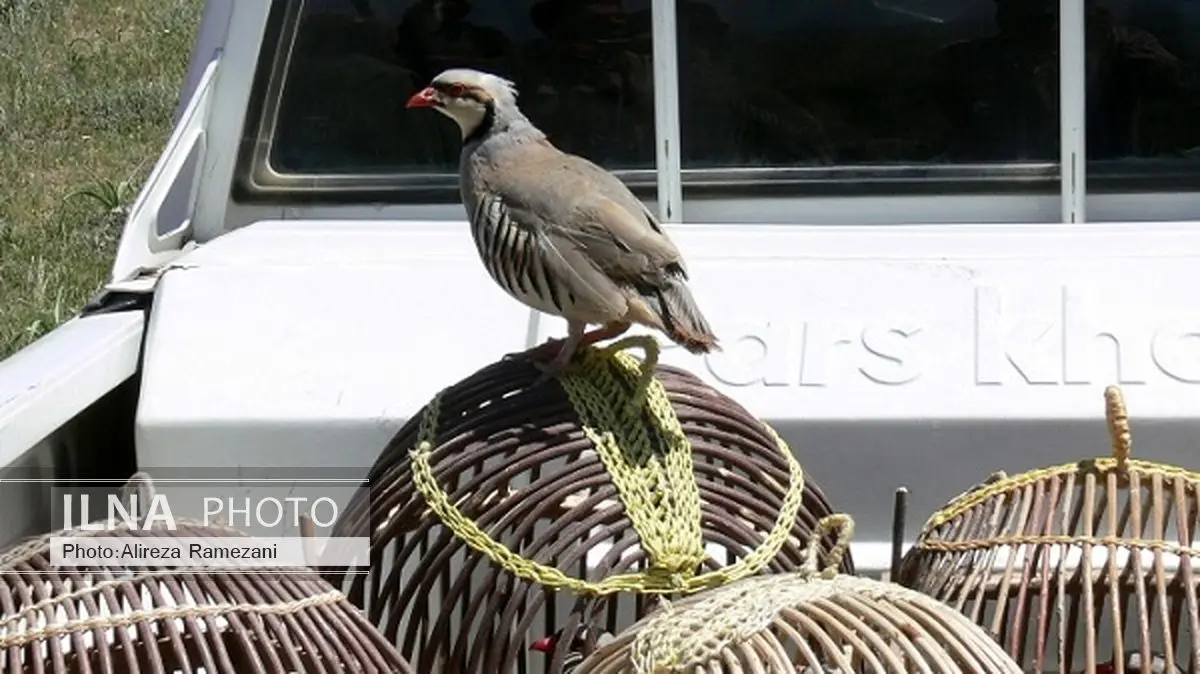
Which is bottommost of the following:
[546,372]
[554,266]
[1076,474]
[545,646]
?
[545,646]

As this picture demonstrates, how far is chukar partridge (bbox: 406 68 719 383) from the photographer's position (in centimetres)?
238

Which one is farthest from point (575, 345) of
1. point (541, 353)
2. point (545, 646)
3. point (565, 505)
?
point (545, 646)

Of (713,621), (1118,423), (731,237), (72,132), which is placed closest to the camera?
(713,621)

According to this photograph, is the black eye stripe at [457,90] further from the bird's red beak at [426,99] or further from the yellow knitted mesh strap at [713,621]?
the yellow knitted mesh strap at [713,621]

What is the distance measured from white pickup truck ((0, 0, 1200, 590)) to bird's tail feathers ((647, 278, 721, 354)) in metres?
0.22

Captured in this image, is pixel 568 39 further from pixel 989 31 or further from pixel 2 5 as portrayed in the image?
pixel 2 5

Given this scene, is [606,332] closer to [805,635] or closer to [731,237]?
[731,237]

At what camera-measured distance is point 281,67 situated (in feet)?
10.3

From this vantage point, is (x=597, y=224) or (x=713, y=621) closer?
(x=713, y=621)

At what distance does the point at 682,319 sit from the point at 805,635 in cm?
71

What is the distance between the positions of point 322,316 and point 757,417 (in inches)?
26.0

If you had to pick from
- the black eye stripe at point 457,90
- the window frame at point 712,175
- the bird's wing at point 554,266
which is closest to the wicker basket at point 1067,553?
the bird's wing at point 554,266

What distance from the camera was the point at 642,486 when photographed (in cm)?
215

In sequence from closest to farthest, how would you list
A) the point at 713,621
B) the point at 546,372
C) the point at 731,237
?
the point at 713,621 → the point at 546,372 → the point at 731,237
